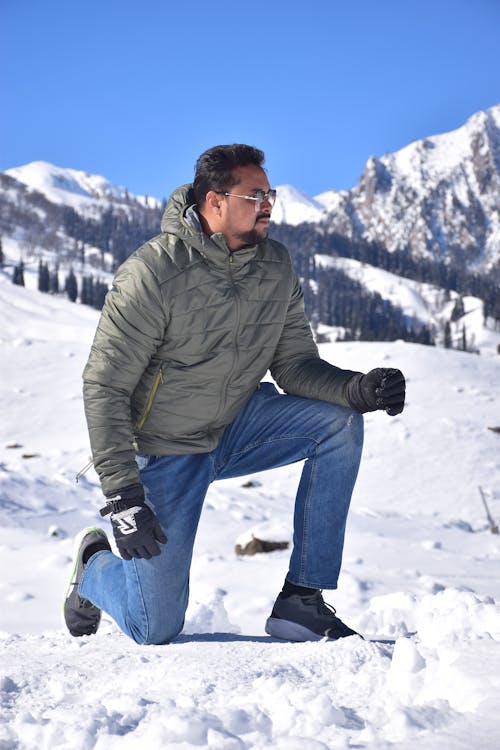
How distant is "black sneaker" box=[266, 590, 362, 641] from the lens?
3.55 m

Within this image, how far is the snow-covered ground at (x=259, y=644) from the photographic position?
6.79 feet

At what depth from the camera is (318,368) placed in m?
3.98

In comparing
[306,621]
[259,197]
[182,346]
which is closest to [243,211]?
[259,197]

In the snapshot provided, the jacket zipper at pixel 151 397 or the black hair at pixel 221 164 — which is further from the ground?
the black hair at pixel 221 164

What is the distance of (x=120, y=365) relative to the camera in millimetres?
3398

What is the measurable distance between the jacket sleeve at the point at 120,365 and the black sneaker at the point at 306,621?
106 cm

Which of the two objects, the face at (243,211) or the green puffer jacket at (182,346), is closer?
the green puffer jacket at (182,346)

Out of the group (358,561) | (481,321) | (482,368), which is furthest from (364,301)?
(358,561)

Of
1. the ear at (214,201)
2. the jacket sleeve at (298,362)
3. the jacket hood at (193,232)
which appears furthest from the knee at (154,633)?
the ear at (214,201)

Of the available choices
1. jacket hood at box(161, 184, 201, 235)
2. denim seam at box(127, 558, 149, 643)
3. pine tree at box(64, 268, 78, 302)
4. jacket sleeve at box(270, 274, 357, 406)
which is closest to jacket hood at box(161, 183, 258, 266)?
jacket hood at box(161, 184, 201, 235)

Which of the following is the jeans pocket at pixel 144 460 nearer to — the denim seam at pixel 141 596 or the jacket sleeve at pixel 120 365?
the jacket sleeve at pixel 120 365

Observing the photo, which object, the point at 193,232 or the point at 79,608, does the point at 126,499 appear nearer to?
the point at 79,608

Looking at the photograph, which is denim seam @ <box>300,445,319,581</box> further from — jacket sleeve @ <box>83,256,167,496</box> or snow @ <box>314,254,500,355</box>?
snow @ <box>314,254,500,355</box>

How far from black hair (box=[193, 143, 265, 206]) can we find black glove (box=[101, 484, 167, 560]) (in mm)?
1556
